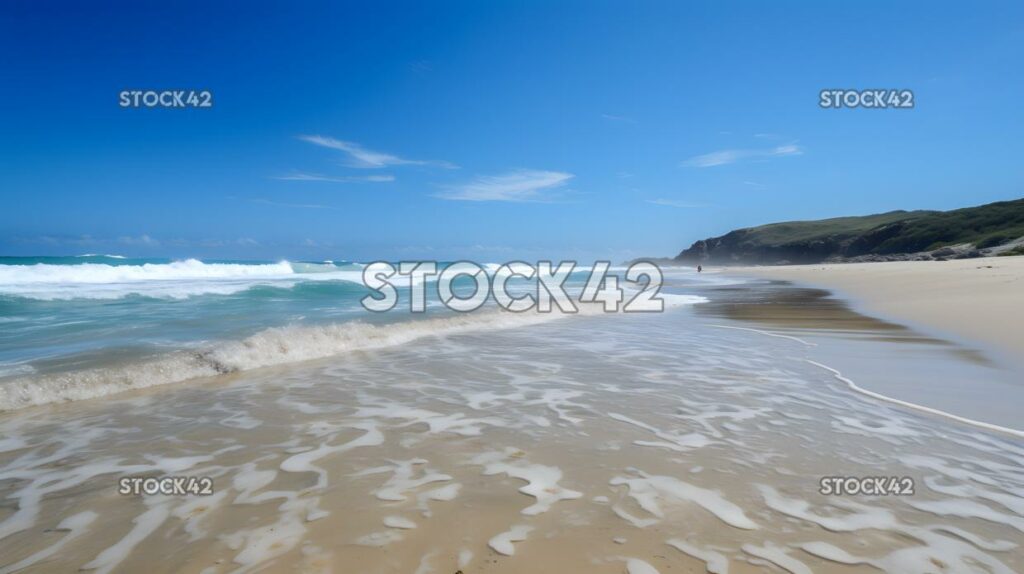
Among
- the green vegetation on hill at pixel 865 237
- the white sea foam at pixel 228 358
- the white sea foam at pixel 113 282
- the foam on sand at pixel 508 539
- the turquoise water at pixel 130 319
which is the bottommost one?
the foam on sand at pixel 508 539

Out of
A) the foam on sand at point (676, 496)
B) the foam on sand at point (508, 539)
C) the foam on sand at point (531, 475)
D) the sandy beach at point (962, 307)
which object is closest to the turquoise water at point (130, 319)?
the foam on sand at point (531, 475)

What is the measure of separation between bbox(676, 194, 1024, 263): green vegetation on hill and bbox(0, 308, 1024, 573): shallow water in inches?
2505

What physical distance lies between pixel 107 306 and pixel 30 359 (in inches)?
346

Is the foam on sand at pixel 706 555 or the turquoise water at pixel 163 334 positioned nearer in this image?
the foam on sand at pixel 706 555

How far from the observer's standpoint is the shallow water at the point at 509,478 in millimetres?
2461

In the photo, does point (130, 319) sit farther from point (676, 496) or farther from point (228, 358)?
point (676, 496)

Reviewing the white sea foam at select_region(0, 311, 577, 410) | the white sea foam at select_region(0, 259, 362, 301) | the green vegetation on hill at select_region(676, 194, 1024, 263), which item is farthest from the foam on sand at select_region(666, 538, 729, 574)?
the green vegetation on hill at select_region(676, 194, 1024, 263)

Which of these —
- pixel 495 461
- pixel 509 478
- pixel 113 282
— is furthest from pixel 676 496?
pixel 113 282

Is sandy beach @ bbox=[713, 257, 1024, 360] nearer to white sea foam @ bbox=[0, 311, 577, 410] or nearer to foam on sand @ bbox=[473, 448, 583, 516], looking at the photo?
foam on sand @ bbox=[473, 448, 583, 516]

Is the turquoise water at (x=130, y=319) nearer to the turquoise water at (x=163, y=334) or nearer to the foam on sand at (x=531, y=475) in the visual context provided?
the turquoise water at (x=163, y=334)

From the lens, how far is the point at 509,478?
11.0 feet

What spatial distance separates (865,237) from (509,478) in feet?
314

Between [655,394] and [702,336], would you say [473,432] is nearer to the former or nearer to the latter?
[655,394]

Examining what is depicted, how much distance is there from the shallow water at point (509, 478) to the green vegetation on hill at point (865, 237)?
63.6 metres
